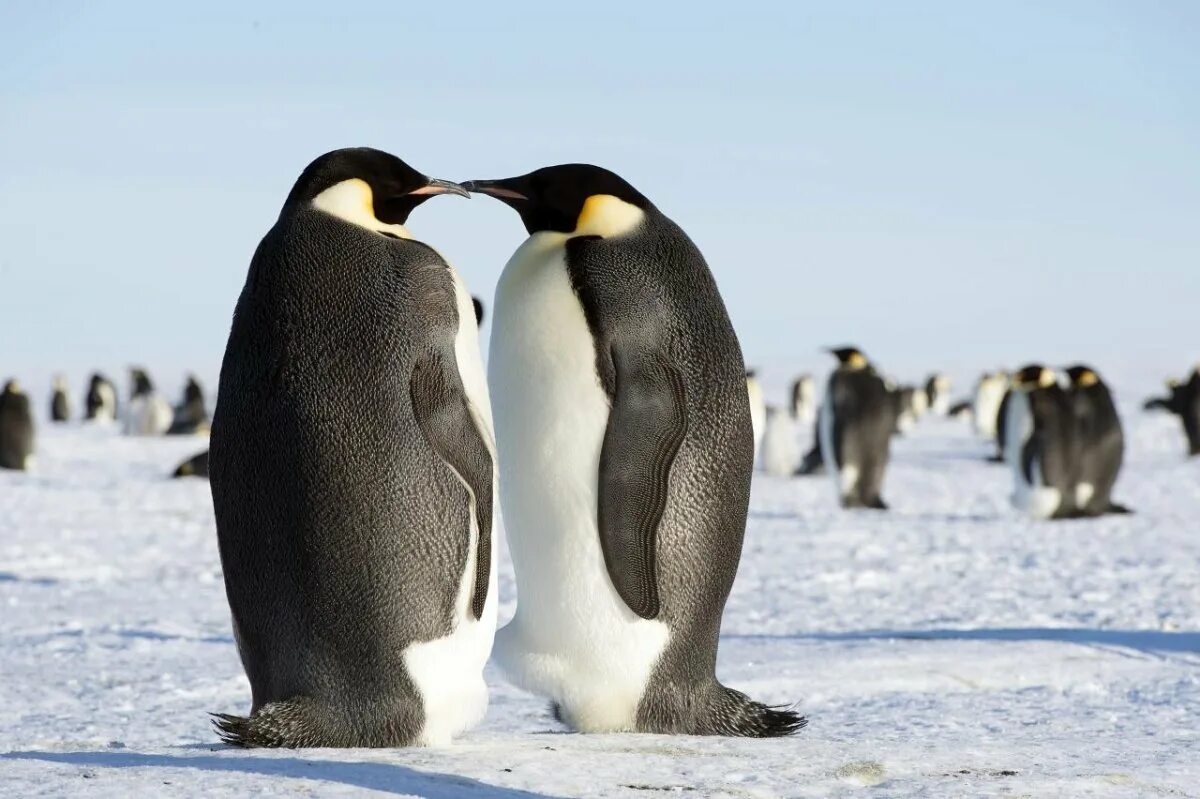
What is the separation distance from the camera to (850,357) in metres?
16.1

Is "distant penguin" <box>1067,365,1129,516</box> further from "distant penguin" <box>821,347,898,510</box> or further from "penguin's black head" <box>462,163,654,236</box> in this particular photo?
"penguin's black head" <box>462,163,654,236</box>

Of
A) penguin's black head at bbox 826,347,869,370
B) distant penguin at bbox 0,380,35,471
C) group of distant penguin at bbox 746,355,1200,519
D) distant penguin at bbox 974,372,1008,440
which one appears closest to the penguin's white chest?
group of distant penguin at bbox 746,355,1200,519

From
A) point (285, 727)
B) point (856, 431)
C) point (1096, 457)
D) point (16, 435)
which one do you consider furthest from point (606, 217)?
point (16, 435)

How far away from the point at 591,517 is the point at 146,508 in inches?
426

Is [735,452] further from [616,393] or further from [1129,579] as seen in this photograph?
[1129,579]

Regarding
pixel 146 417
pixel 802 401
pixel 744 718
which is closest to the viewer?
pixel 744 718

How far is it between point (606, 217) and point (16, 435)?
18368 mm

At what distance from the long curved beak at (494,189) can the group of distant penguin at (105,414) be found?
46.7ft

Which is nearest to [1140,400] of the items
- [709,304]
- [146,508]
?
[146,508]

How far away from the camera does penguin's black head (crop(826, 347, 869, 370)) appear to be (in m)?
15.9

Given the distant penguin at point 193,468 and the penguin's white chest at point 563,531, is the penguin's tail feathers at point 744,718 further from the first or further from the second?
the distant penguin at point 193,468

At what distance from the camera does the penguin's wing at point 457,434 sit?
3.56 meters

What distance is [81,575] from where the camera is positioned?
9.31 meters

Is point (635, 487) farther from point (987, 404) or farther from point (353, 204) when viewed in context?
point (987, 404)
